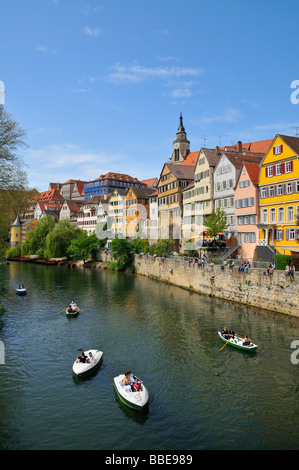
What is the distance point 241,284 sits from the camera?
1411 inches

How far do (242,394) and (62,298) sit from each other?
30.1m

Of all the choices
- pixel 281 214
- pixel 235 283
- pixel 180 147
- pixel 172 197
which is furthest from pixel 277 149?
pixel 180 147

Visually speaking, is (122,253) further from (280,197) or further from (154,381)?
(154,381)

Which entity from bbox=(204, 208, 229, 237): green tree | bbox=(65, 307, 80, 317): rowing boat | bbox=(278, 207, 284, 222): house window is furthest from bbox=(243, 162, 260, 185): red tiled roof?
bbox=(65, 307, 80, 317): rowing boat

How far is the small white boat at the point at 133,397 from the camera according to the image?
15666 millimetres

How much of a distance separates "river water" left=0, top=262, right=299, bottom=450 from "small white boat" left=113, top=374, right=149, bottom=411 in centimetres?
41

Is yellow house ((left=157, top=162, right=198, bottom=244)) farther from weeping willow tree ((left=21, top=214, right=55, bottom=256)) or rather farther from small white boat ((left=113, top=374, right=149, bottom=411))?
small white boat ((left=113, top=374, right=149, bottom=411))

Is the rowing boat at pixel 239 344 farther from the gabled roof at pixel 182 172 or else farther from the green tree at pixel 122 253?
the green tree at pixel 122 253

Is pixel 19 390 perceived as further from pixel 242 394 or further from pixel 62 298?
pixel 62 298

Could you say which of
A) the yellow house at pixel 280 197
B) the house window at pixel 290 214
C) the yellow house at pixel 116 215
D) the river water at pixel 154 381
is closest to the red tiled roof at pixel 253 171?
the yellow house at pixel 280 197

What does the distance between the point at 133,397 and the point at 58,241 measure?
2946 inches

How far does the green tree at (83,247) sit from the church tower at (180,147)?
37.0m

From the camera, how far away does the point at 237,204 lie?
152 ft
